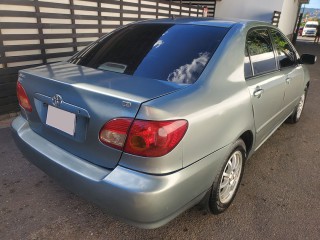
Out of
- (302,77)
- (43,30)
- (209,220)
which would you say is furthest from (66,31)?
(209,220)

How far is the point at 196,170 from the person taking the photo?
1.69 meters

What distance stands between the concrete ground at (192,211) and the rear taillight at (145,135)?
0.83m

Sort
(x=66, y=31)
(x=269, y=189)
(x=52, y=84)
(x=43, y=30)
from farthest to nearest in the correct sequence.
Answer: (x=66, y=31) < (x=43, y=30) < (x=269, y=189) < (x=52, y=84)

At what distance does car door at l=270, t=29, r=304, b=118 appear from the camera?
120 inches

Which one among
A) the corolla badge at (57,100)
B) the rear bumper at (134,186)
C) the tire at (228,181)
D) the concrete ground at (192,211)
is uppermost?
the corolla badge at (57,100)

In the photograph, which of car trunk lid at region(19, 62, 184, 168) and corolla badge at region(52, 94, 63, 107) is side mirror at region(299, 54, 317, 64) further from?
corolla badge at region(52, 94, 63, 107)

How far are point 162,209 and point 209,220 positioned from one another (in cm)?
79

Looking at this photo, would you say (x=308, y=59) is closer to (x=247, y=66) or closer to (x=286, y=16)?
(x=247, y=66)

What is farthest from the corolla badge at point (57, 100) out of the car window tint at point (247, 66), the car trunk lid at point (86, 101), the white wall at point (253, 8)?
the white wall at point (253, 8)

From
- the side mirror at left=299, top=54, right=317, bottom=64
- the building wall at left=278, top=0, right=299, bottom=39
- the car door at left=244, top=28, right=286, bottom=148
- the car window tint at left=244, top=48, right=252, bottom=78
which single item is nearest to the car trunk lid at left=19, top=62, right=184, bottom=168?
the car window tint at left=244, top=48, right=252, bottom=78

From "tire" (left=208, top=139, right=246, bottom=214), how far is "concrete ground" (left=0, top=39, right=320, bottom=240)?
0.11m

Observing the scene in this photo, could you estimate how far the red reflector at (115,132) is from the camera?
1519 millimetres

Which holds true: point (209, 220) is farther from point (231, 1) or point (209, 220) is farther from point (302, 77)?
point (231, 1)

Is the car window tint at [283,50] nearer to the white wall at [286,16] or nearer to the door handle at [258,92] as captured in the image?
the door handle at [258,92]
